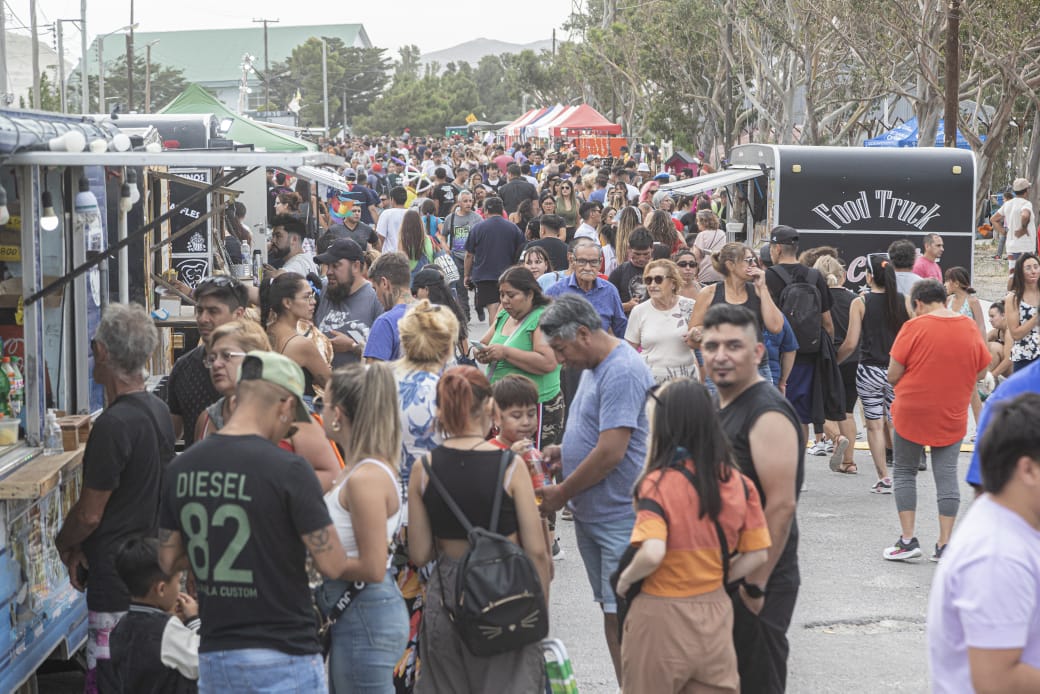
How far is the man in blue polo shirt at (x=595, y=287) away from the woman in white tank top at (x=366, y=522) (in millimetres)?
4145

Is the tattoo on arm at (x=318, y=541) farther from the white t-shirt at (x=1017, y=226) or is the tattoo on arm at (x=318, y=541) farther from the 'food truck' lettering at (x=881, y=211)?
the white t-shirt at (x=1017, y=226)

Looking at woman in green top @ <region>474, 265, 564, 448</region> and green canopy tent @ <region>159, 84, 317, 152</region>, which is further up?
green canopy tent @ <region>159, 84, 317, 152</region>

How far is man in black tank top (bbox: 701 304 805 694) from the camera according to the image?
4.42 m

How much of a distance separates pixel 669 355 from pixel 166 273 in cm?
582

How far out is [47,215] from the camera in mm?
5840

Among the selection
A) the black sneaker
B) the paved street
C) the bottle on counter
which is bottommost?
the paved street

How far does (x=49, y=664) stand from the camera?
21.8 ft

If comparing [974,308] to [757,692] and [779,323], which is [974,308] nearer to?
[779,323]

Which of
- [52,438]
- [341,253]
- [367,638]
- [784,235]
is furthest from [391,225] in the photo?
[367,638]

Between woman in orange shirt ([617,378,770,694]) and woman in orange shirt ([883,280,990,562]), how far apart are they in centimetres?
406

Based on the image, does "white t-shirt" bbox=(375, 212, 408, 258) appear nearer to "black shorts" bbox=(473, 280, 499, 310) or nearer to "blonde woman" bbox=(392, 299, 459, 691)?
"black shorts" bbox=(473, 280, 499, 310)

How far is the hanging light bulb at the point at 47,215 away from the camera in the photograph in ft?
19.0

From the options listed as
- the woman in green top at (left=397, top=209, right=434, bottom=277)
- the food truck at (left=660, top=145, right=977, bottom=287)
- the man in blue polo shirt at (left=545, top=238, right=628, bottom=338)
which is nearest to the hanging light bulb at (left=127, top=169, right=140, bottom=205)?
the man in blue polo shirt at (left=545, top=238, right=628, bottom=338)

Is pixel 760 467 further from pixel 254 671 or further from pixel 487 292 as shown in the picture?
pixel 487 292
